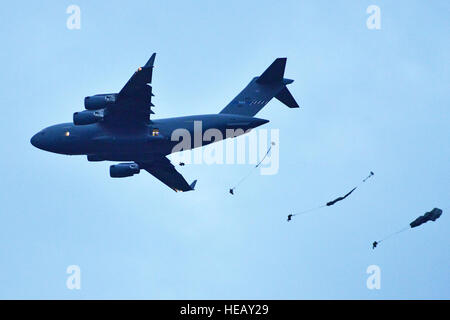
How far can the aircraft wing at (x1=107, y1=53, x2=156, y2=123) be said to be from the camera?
3538cm

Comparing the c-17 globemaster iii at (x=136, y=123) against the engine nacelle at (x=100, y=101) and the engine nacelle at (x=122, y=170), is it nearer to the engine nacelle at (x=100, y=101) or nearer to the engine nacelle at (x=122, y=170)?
the engine nacelle at (x=100, y=101)

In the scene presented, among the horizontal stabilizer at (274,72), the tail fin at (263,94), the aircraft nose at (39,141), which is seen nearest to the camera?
the aircraft nose at (39,141)

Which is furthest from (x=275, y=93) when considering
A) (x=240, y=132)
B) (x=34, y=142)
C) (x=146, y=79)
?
(x=34, y=142)

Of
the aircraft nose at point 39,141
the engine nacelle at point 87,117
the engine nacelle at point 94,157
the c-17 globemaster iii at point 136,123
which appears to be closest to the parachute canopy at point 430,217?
the c-17 globemaster iii at point 136,123

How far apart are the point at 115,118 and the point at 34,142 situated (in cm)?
415

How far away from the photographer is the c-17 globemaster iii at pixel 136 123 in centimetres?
3684

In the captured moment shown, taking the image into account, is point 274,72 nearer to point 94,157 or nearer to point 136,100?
point 136,100

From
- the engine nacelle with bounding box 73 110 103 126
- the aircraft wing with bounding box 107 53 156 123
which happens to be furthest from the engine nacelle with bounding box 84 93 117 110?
the engine nacelle with bounding box 73 110 103 126

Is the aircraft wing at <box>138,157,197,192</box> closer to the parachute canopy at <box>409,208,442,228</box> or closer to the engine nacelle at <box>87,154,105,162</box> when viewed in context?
the engine nacelle at <box>87,154,105,162</box>

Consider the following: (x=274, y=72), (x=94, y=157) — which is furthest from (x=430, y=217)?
(x=94, y=157)

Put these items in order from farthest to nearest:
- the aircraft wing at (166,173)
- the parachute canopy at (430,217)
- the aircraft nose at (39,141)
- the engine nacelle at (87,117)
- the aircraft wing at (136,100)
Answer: the aircraft wing at (166,173) < the aircraft nose at (39,141) < the engine nacelle at (87,117) < the aircraft wing at (136,100) < the parachute canopy at (430,217)

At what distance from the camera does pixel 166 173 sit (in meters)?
42.1

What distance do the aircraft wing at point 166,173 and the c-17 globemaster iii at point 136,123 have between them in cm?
163
